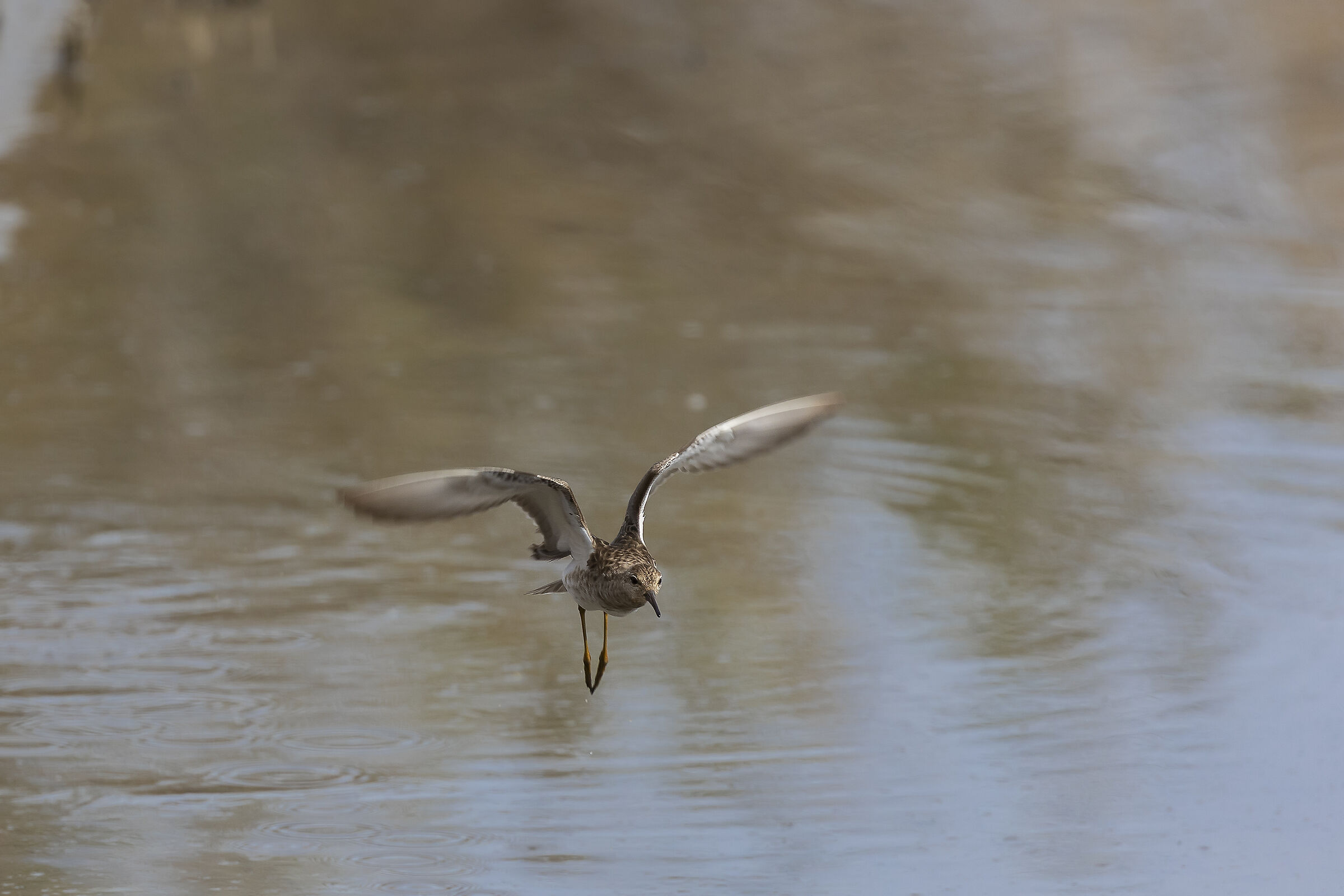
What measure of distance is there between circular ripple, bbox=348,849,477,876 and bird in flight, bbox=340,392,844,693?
0.72 meters

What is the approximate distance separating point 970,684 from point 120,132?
29.0 ft

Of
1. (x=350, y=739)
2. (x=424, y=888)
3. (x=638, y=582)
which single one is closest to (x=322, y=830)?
(x=424, y=888)

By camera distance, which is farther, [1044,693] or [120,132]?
[120,132]

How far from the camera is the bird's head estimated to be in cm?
447

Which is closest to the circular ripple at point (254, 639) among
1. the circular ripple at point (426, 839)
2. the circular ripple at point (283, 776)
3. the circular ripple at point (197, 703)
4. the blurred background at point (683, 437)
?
the blurred background at point (683, 437)

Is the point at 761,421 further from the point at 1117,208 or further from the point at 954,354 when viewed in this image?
the point at 1117,208

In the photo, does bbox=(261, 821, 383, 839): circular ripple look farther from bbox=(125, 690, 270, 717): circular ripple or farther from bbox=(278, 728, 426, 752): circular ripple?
bbox=(125, 690, 270, 717): circular ripple

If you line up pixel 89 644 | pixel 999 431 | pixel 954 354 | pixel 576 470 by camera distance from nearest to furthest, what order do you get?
1. pixel 89 644
2. pixel 576 470
3. pixel 999 431
4. pixel 954 354

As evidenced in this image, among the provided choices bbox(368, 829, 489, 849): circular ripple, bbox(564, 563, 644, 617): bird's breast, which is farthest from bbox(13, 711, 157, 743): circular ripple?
bbox(564, 563, 644, 617): bird's breast

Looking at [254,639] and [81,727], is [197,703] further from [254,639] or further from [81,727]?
[254,639]

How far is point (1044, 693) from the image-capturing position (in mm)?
6227

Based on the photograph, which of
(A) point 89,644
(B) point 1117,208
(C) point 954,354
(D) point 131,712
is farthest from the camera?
(B) point 1117,208

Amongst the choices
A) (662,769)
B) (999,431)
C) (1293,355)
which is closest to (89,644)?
(662,769)

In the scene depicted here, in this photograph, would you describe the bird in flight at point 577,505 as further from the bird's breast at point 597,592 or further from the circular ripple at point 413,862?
the circular ripple at point 413,862
